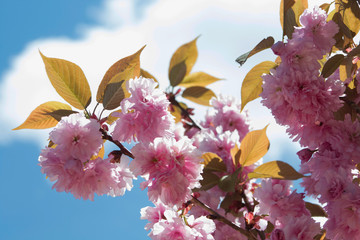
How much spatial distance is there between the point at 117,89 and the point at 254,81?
1.52 feet

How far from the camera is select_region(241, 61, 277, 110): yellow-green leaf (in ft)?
4.35

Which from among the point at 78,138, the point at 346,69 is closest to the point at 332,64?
the point at 346,69

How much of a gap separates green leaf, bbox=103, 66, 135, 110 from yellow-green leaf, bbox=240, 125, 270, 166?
0.49m

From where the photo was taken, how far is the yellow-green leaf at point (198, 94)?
221 cm

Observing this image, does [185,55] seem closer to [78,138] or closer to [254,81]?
[254,81]

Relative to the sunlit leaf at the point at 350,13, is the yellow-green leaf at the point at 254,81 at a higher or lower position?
lower

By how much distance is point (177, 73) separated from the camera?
212 centimetres

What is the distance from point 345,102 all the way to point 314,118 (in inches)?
6.8

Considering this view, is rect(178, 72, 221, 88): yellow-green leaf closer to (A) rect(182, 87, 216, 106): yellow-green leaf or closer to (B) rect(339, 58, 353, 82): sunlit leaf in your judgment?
(A) rect(182, 87, 216, 106): yellow-green leaf

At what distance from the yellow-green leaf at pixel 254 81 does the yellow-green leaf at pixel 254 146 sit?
0.12 metres

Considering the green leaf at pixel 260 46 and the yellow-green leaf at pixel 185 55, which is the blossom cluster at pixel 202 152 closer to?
the green leaf at pixel 260 46

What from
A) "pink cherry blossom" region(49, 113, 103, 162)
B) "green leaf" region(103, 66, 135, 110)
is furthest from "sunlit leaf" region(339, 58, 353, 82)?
"pink cherry blossom" region(49, 113, 103, 162)

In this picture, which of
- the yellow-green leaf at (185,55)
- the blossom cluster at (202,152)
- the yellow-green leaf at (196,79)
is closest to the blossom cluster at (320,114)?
the blossom cluster at (202,152)

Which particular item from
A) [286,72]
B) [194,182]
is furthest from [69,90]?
[286,72]
